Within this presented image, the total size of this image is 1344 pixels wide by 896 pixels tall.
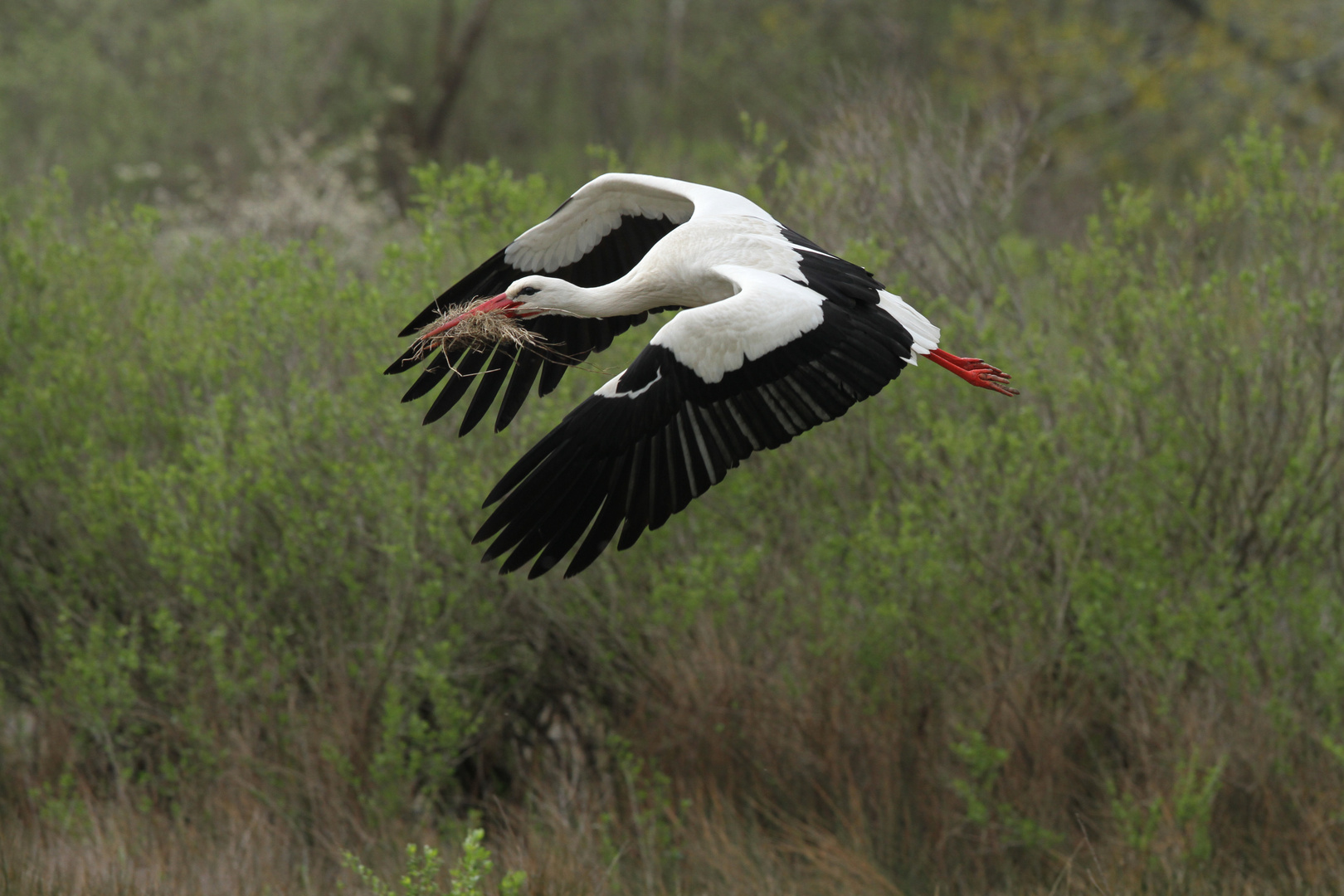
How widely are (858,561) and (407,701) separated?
2.68 m

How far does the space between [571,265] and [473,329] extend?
1166mm

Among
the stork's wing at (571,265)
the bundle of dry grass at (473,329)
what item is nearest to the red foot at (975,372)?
the stork's wing at (571,265)

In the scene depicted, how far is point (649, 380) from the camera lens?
4.52m

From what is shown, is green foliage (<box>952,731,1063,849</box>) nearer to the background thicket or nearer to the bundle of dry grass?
the background thicket

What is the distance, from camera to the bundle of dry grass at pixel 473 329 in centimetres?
506

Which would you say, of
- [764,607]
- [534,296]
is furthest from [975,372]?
[764,607]

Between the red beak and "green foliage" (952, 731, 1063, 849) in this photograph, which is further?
"green foliage" (952, 731, 1063, 849)

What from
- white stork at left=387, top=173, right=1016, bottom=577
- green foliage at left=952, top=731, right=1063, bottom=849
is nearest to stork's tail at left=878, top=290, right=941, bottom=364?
white stork at left=387, top=173, right=1016, bottom=577

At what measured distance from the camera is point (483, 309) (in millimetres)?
5184

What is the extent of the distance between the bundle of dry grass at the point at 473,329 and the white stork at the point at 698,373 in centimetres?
2

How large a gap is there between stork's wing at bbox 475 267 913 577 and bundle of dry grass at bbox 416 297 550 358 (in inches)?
25.4

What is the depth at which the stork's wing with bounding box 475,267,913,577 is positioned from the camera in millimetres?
4410

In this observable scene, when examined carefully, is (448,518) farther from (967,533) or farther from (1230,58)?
(1230,58)

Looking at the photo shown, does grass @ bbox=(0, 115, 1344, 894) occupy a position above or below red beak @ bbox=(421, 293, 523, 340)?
below
